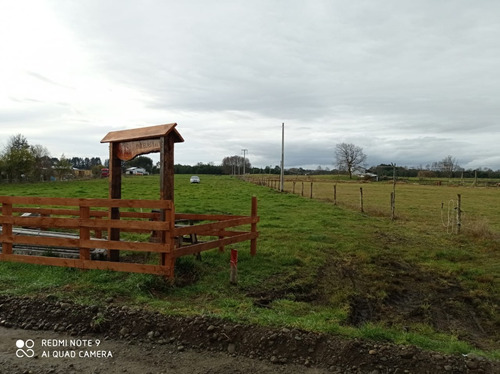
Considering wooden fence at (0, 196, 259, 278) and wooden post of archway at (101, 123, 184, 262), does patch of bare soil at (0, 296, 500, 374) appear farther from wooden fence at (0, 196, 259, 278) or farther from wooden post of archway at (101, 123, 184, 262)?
wooden post of archway at (101, 123, 184, 262)

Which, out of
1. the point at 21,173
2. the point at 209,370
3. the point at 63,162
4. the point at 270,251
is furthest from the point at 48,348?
the point at 63,162

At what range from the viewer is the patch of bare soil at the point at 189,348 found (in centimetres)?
383

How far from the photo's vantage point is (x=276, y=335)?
434 centimetres

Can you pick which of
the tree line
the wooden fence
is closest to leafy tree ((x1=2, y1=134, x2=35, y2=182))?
the tree line

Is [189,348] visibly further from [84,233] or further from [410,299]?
[410,299]

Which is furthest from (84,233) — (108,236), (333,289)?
(333,289)

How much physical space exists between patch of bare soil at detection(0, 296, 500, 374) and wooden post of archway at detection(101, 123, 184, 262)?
1833 mm

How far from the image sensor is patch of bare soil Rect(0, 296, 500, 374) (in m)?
3.83

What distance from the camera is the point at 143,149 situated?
7.17m

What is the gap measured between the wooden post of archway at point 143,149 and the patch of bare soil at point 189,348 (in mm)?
1833

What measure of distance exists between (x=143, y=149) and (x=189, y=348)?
4052mm

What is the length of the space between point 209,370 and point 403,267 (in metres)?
6.47

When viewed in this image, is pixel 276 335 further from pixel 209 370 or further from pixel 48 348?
pixel 48 348

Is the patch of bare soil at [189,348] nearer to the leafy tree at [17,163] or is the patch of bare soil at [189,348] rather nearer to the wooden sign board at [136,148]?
the wooden sign board at [136,148]
